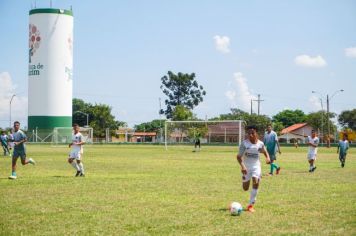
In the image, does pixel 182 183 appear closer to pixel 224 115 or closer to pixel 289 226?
pixel 289 226

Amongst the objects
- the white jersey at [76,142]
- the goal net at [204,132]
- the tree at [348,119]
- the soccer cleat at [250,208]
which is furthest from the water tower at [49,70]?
the soccer cleat at [250,208]

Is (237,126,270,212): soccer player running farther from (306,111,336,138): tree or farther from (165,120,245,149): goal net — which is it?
(306,111,336,138): tree

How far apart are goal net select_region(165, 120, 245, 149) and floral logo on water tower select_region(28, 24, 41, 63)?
3906cm

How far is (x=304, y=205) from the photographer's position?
Answer: 13.5 meters

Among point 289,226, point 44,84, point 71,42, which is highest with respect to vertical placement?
point 71,42

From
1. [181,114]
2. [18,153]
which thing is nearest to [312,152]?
[18,153]

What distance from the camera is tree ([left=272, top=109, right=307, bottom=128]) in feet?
546

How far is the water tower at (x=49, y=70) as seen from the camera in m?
104

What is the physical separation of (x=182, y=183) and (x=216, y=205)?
18.7 feet

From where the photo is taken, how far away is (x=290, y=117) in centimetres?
16725

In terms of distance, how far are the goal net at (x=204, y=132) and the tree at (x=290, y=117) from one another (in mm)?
85182

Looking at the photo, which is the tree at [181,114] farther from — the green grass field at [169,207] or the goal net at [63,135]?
the green grass field at [169,207]

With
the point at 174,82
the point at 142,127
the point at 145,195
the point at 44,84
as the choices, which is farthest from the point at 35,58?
the point at 145,195

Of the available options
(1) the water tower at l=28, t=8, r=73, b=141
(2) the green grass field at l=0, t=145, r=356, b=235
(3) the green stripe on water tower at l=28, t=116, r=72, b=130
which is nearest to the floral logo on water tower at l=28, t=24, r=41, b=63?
(1) the water tower at l=28, t=8, r=73, b=141
